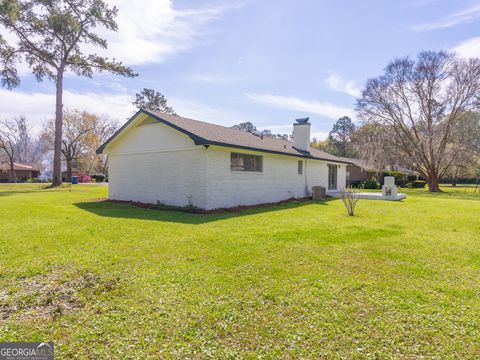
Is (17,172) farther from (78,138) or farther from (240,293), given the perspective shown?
(240,293)

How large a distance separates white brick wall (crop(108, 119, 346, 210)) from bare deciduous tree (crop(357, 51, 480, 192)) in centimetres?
1863

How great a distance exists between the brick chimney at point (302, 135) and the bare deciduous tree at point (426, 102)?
586 inches

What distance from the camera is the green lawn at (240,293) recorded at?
2.69m

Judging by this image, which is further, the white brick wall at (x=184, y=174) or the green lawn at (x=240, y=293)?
the white brick wall at (x=184, y=174)

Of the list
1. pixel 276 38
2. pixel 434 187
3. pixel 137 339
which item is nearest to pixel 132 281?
pixel 137 339

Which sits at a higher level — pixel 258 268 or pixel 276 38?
pixel 276 38

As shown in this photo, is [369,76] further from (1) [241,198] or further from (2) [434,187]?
(1) [241,198]

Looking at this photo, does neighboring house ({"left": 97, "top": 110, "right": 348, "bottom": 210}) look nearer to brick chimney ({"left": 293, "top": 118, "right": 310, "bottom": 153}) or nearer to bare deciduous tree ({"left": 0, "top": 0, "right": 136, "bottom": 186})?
brick chimney ({"left": 293, "top": 118, "right": 310, "bottom": 153})

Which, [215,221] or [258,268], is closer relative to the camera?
[258,268]

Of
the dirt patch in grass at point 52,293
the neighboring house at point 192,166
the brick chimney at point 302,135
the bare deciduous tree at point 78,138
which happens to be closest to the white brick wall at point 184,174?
the neighboring house at point 192,166

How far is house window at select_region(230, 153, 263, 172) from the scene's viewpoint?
12351 millimetres

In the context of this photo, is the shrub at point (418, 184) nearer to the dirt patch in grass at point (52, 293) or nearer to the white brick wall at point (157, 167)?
the white brick wall at point (157, 167)

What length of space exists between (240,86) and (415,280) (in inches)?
544

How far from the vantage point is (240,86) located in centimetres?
1603
